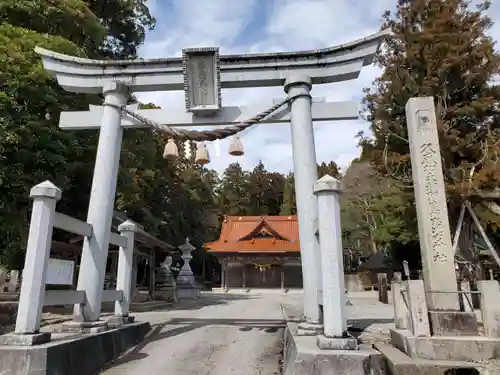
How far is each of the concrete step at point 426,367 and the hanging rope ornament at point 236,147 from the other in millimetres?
4403

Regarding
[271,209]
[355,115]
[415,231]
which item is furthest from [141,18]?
[271,209]

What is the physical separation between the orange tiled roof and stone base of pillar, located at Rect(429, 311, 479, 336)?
75.0 ft

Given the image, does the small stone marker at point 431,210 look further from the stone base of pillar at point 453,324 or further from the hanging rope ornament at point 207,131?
the hanging rope ornament at point 207,131

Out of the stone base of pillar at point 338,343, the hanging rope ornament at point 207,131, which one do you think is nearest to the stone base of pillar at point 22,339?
the stone base of pillar at point 338,343

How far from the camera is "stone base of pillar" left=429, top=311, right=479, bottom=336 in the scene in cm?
545

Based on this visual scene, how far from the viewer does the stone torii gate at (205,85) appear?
265 inches

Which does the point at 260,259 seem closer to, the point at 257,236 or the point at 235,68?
the point at 257,236

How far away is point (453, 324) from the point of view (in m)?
5.49

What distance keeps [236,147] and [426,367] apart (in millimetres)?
4856

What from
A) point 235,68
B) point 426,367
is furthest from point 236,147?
point 426,367

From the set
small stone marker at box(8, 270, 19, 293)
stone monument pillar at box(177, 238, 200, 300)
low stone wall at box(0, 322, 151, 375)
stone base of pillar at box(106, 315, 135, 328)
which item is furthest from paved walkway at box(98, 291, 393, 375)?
stone monument pillar at box(177, 238, 200, 300)

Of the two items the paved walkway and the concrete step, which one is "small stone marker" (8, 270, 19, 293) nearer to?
the paved walkway

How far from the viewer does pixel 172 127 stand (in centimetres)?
726

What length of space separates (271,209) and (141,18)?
4383cm
